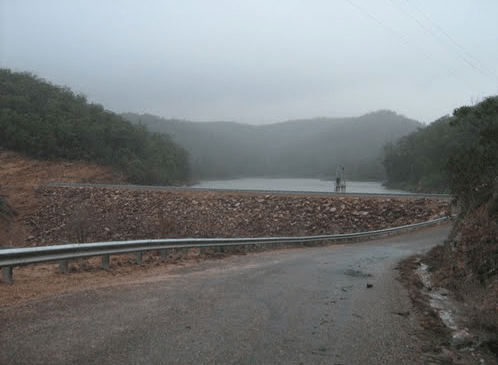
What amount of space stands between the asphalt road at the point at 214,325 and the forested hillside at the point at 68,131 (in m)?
54.3

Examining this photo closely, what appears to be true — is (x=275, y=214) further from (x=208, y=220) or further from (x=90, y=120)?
(x=90, y=120)

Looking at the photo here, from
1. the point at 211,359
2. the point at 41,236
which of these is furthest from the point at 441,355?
the point at 41,236

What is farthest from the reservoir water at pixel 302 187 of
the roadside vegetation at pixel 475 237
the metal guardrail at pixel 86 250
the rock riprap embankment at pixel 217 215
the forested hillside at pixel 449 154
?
the metal guardrail at pixel 86 250

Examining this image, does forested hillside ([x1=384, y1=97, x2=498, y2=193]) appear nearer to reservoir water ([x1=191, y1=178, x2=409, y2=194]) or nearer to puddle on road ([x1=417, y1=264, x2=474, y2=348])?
reservoir water ([x1=191, y1=178, x2=409, y2=194])

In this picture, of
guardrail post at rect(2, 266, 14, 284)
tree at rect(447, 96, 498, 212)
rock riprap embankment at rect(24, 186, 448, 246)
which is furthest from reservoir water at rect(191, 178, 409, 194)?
guardrail post at rect(2, 266, 14, 284)

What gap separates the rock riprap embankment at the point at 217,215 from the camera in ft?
107

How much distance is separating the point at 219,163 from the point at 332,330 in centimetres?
16476

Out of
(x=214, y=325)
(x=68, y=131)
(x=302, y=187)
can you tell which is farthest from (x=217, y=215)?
(x=302, y=187)

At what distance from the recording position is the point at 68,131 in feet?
195

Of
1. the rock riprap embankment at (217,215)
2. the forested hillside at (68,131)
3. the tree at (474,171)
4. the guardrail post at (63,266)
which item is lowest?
the rock riprap embankment at (217,215)

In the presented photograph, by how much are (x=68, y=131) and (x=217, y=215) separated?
3220cm

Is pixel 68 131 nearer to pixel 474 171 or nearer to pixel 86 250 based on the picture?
pixel 474 171

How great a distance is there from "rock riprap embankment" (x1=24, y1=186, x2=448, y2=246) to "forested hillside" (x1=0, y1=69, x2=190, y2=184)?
19433mm

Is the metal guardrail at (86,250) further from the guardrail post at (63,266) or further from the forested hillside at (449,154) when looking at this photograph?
the forested hillside at (449,154)
